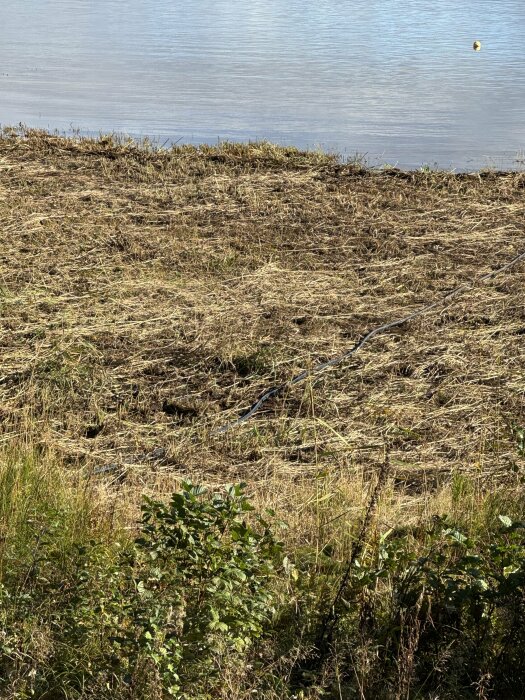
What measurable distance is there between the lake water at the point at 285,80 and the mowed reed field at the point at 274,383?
8.85 feet

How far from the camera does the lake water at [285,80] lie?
1453 centimetres

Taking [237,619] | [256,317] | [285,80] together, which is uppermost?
[237,619]

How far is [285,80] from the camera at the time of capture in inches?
755

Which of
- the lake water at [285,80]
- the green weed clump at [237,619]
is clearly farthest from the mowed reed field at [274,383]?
the lake water at [285,80]

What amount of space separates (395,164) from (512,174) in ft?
5.16

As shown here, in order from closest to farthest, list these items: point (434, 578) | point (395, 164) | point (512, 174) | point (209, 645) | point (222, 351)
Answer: point (209, 645) → point (434, 578) → point (222, 351) → point (512, 174) → point (395, 164)

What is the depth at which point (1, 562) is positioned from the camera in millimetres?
3848

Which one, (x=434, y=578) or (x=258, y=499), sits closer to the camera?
(x=434, y=578)

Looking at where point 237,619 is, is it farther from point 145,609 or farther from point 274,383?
point 274,383

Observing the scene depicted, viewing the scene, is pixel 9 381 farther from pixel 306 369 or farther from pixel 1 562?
pixel 1 562

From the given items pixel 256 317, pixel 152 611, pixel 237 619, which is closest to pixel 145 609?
pixel 152 611

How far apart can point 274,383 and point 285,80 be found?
13710mm

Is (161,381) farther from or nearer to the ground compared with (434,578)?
nearer to the ground

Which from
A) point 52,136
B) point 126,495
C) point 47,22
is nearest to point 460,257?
point 126,495
